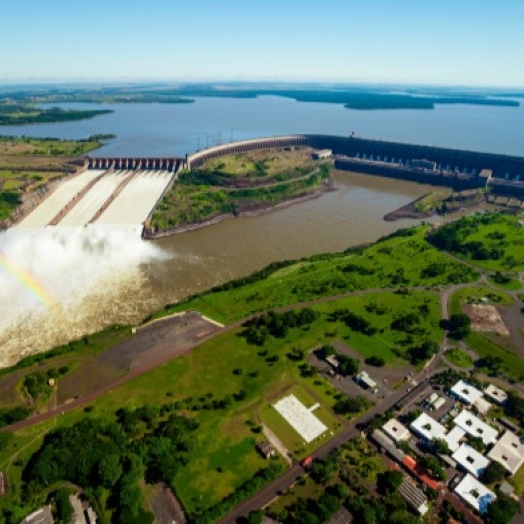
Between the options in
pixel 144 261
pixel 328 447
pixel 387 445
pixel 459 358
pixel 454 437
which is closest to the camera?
pixel 387 445

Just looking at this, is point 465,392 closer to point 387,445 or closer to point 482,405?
point 482,405

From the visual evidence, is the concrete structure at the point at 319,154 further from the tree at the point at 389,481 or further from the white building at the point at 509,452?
the tree at the point at 389,481

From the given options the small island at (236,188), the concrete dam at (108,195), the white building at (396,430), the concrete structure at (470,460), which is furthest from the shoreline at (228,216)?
the concrete structure at (470,460)

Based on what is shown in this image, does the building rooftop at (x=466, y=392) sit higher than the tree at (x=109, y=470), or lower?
lower

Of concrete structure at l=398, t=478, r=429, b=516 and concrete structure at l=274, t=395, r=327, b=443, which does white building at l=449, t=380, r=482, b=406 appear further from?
concrete structure at l=274, t=395, r=327, b=443

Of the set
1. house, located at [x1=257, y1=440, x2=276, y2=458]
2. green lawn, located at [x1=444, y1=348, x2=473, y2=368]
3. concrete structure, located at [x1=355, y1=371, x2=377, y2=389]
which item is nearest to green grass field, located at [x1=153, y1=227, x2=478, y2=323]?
green lawn, located at [x1=444, y1=348, x2=473, y2=368]

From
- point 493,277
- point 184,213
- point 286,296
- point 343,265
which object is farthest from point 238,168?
point 493,277

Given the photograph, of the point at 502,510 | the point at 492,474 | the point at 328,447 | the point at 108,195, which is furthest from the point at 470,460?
the point at 108,195
